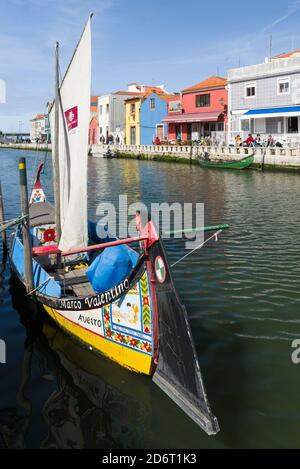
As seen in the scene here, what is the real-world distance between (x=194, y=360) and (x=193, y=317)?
3502mm

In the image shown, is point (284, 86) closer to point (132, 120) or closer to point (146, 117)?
point (146, 117)

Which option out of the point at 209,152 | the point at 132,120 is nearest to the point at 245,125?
the point at 209,152

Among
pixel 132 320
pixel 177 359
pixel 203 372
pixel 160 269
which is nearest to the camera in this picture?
pixel 177 359

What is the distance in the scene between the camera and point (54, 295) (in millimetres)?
9273

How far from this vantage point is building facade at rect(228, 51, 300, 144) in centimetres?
4472

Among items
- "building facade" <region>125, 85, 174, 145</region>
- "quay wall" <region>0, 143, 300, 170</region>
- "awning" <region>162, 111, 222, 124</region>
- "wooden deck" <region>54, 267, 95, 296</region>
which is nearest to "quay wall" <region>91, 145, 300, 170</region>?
"quay wall" <region>0, 143, 300, 170</region>

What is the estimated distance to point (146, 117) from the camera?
6875 centimetres

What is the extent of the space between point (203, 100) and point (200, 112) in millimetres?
1494

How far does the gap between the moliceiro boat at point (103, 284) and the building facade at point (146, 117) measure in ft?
188

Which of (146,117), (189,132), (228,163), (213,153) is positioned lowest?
(228,163)

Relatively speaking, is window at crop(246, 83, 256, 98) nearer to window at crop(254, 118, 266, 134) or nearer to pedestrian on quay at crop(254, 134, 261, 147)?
window at crop(254, 118, 266, 134)

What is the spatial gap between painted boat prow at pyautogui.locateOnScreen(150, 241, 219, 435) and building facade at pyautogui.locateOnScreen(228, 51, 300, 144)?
39.3 m

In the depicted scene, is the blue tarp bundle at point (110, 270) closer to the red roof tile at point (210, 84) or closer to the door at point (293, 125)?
the door at point (293, 125)
